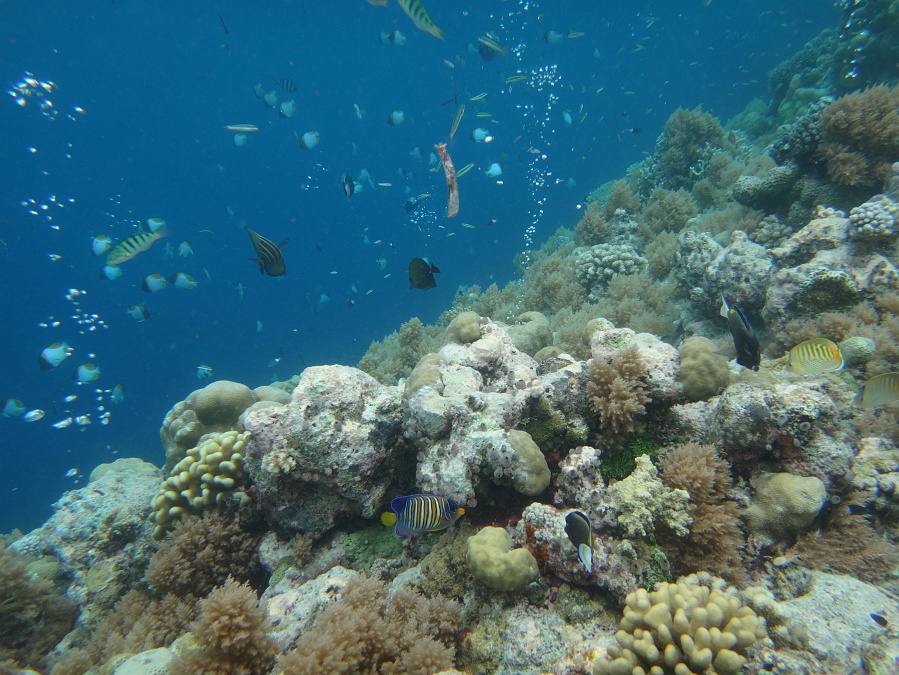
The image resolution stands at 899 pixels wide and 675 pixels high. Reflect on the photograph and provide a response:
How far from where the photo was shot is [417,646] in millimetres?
2482

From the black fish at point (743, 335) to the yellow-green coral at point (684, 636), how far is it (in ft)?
6.57

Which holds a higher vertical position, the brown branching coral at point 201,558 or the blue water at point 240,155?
the blue water at point 240,155

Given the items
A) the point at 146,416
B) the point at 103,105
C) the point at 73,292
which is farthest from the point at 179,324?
the point at 73,292

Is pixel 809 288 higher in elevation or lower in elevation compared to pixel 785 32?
lower

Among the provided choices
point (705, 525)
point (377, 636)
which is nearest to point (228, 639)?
point (377, 636)

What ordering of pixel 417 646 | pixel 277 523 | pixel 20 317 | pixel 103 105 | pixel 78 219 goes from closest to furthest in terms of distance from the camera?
pixel 417 646
pixel 277 523
pixel 103 105
pixel 20 317
pixel 78 219

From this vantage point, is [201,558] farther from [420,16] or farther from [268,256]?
[420,16]

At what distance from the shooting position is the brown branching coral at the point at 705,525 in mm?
2887

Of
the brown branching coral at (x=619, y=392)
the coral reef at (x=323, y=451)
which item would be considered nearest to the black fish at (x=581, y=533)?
the brown branching coral at (x=619, y=392)

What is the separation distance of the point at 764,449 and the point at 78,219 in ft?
283

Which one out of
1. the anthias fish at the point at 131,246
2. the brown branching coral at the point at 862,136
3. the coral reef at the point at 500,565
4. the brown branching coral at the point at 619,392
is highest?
the anthias fish at the point at 131,246

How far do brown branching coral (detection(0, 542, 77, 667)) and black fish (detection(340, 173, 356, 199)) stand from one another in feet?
26.2

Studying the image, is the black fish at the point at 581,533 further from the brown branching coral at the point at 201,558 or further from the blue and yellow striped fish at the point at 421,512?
the brown branching coral at the point at 201,558

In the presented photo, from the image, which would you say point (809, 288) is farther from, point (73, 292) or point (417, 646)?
point (73, 292)
